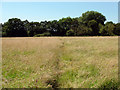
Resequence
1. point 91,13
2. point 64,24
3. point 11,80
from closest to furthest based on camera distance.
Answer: point 11,80, point 64,24, point 91,13

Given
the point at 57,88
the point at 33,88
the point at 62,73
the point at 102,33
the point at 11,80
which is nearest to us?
the point at 33,88

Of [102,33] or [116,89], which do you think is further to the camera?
[102,33]

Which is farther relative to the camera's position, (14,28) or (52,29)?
(52,29)

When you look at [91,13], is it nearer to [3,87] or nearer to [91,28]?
[91,28]

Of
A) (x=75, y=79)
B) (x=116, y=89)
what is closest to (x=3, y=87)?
(x=75, y=79)

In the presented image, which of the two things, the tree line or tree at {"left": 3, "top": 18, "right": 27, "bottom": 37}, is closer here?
tree at {"left": 3, "top": 18, "right": 27, "bottom": 37}

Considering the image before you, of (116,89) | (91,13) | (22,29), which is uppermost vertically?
(91,13)

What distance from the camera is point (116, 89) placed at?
388 cm

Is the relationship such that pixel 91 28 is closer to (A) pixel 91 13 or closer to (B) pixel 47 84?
(A) pixel 91 13

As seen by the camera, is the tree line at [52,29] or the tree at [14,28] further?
the tree line at [52,29]

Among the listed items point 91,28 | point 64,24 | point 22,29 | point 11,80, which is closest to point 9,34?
point 22,29

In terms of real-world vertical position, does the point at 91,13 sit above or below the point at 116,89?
above

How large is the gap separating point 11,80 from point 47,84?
1.36m

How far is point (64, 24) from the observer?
72.6 meters
